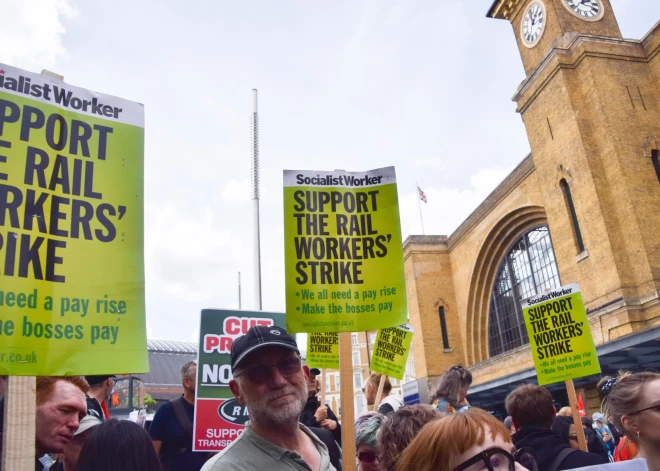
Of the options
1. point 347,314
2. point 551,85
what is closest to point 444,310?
point 551,85

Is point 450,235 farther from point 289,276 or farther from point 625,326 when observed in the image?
point 289,276

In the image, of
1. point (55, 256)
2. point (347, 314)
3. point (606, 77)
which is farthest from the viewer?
point (606, 77)

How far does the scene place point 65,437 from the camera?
2609 mm

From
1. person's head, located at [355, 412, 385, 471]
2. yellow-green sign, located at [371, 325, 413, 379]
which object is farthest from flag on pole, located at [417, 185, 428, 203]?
person's head, located at [355, 412, 385, 471]

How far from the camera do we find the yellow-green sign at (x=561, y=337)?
6.20m

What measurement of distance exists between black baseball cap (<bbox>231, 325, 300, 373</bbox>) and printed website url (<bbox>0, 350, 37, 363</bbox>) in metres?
0.83

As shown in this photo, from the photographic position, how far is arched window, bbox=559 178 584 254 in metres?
19.1

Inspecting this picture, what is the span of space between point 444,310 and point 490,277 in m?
3.88

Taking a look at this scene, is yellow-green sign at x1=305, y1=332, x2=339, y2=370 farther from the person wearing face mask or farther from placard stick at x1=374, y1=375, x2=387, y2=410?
the person wearing face mask

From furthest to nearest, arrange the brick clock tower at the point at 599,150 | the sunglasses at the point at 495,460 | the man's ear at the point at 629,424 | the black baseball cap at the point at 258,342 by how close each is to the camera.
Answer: the brick clock tower at the point at 599,150 → the man's ear at the point at 629,424 → the black baseball cap at the point at 258,342 → the sunglasses at the point at 495,460

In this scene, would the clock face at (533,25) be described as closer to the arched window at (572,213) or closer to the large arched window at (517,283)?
the arched window at (572,213)

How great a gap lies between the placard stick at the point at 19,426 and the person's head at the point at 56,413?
2.05ft

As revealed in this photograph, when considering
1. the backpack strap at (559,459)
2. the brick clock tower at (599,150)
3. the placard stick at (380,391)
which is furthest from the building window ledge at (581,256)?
the backpack strap at (559,459)

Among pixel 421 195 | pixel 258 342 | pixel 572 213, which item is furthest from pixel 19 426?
pixel 421 195
